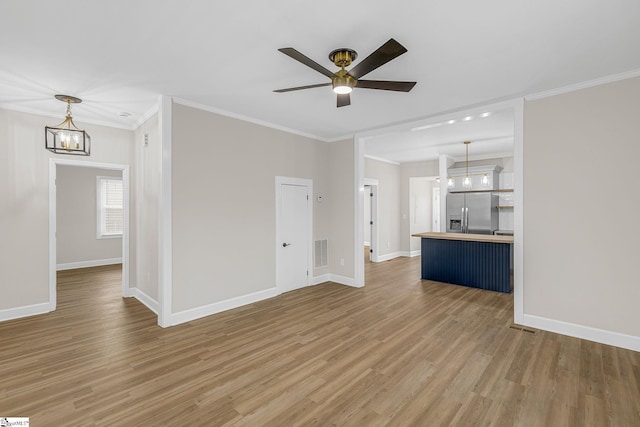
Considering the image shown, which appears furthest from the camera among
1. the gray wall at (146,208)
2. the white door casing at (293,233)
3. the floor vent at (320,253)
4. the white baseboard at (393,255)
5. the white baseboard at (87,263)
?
the white baseboard at (393,255)

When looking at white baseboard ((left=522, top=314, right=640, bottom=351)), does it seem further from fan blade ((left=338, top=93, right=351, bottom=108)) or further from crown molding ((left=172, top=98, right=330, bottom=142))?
crown molding ((left=172, top=98, right=330, bottom=142))

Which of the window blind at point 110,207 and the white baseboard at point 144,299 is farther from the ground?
the window blind at point 110,207

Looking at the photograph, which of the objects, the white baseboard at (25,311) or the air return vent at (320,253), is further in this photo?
the air return vent at (320,253)

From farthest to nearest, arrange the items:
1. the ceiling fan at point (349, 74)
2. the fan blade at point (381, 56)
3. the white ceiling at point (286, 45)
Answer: the ceiling fan at point (349, 74)
the white ceiling at point (286, 45)
the fan blade at point (381, 56)

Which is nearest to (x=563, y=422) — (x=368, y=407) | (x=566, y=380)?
(x=566, y=380)

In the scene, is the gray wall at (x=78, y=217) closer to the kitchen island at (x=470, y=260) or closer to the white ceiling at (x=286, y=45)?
the white ceiling at (x=286, y=45)

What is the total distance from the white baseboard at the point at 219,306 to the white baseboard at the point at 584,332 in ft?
12.2

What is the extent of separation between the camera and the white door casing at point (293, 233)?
202 inches

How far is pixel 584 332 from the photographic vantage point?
3.34m

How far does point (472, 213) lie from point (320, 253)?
4.16 m

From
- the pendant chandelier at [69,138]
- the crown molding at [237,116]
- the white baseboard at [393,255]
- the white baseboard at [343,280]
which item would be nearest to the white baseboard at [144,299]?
the pendant chandelier at [69,138]

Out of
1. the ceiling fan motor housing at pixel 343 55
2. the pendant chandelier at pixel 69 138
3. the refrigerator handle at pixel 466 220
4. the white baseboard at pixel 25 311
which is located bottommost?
the white baseboard at pixel 25 311

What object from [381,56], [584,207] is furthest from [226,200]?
[584,207]

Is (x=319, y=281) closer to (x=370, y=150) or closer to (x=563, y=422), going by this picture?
(x=370, y=150)
